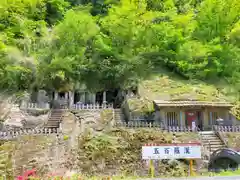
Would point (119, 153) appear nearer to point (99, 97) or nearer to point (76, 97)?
point (76, 97)

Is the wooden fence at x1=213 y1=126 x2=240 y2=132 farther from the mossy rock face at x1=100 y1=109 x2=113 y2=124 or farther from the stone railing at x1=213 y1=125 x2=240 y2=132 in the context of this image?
the mossy rock face at x1=100 y1=109 x2=113 y2=124

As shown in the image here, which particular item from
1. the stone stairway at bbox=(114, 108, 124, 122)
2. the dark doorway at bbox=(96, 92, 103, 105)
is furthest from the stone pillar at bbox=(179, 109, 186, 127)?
the dark doorway at bbox=(96, 92, 103, 105)

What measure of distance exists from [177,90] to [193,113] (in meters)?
2.36

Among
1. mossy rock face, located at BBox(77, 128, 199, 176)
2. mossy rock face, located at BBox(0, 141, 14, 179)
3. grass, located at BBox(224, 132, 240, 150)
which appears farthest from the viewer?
grass, located at BBox(224, 132, 240, 150)

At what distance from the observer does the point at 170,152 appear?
1081 cm

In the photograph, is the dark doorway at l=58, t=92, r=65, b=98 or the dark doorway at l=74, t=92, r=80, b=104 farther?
the dark doorway at l=74, t=92, r=80, b=104

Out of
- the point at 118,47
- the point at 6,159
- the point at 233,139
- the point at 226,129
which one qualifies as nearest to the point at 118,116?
the point at 118,47

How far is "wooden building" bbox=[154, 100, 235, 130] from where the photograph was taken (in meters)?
18.8

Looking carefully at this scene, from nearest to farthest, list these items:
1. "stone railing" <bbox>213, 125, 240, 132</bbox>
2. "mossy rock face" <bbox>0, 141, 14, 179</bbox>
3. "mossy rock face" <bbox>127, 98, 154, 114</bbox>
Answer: "mossy rock face" <bbox>0, 141, 14, 179</bbox>
"stone railing" <bbox>213, 125, 240, 132</bbox>
"mossy rock face" <bbox>127, 98, 154, 114</bbox>

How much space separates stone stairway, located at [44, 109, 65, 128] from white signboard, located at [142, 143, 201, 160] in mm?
9385

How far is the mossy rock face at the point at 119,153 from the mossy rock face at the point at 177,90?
16.4 ft

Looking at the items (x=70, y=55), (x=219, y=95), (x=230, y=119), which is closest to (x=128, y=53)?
(x=70, y=55)

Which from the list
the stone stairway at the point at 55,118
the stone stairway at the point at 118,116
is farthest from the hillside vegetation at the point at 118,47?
the stone stairway at the point at 55,118

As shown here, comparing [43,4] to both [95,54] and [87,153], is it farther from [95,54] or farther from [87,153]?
[87,153]
